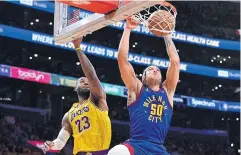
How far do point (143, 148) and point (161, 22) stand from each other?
4.96ft

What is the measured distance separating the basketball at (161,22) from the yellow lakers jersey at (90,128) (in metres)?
1.30

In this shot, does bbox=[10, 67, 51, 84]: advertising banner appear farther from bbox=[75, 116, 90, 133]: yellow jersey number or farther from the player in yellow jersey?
bbox=[75, 116, 90, 133]: yellow jersey number

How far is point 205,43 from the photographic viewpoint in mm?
30938

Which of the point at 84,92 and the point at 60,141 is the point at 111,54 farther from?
the point at 60,141

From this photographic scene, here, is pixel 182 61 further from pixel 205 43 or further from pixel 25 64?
pixel 25 64

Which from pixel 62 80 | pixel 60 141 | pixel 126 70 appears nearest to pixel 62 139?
pixel 60 141

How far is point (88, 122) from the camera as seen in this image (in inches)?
242

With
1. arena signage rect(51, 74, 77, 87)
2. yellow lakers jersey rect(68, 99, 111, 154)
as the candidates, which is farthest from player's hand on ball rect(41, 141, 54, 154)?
arena signage rect(51, 74, 77, 87)

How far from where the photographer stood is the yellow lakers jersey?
20.0 feet

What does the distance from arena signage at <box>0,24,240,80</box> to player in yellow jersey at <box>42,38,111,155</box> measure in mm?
18444

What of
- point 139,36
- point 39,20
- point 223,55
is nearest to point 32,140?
point 39,20

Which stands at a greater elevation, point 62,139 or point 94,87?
point 94,87

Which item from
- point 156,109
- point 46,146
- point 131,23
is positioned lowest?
point 46,146

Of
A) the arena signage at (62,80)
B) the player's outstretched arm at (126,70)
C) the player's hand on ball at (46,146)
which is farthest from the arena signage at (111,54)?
the player's outstretched arm at (126,70)
